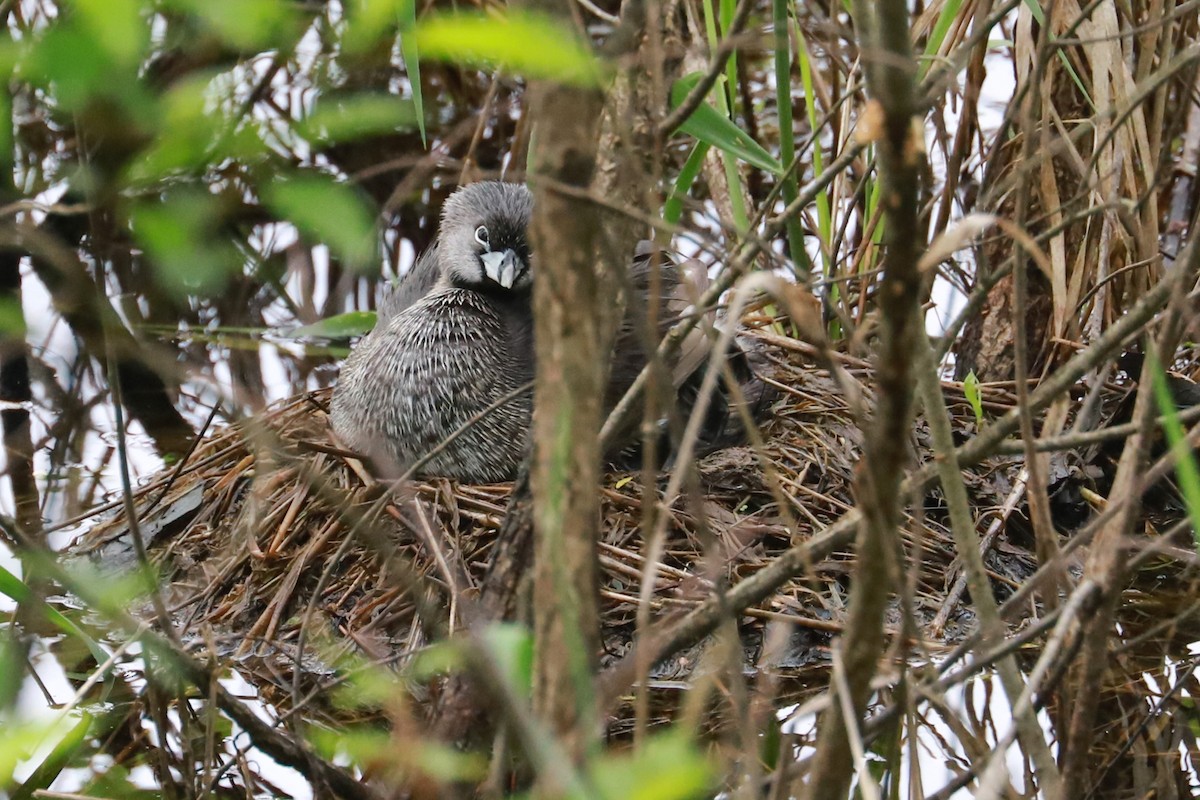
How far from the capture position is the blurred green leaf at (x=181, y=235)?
1.03 m

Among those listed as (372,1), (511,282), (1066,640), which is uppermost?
(372,1)

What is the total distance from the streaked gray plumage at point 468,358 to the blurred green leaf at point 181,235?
6.23 ft

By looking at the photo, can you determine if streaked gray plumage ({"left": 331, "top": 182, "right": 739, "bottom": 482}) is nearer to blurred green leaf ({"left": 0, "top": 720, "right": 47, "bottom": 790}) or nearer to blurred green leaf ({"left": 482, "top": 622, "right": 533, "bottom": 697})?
blurred green leaf ({"left": 482, "top": 622, "right": 533, "bottom": 697})

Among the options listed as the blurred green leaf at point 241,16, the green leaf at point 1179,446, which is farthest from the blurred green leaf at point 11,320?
the green leaf at point 1179,446

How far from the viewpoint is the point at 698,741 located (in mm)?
2201

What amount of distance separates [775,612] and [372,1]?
1919 mm

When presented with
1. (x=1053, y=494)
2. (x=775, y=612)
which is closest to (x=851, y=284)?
(x=1053, y=494)

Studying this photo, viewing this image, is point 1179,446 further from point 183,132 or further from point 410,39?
point 410,39

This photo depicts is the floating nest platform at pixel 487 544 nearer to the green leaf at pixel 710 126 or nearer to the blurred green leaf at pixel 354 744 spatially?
the blurred green leaf at pixel 354 744

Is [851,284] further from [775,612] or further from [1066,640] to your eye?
[1066,640]

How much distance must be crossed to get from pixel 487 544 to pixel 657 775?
6.48 feet

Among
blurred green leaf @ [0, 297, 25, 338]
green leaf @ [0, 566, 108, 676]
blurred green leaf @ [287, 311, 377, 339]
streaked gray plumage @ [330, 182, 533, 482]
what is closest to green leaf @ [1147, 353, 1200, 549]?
blurred green leaf @ [0, 297, 25, 338]

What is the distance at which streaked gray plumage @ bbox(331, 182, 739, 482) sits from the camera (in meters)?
3.15

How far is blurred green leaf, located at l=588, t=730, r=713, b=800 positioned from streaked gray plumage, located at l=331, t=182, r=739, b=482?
1.99 m
